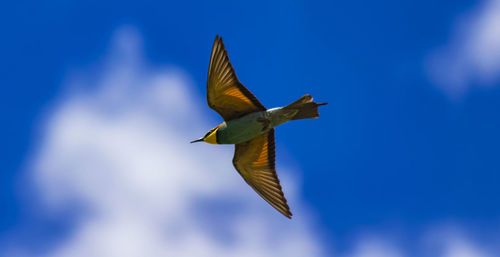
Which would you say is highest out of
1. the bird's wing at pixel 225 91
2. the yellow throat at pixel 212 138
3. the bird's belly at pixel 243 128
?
the bird's wing at pixel 225 91

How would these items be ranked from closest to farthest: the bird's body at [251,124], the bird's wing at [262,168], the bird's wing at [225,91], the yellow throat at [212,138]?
1. the bird's wing at [225,91]
2. the bird's body at [251,124]
3. the yellow throat at [212,138]
4. the bird's wing at [262,168]

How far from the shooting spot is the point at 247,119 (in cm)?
1121

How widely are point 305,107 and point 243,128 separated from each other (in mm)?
1262

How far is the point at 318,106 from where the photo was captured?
11.0m

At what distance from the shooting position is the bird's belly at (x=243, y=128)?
11205 millimetres

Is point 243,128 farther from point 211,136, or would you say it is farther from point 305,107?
point 305,107

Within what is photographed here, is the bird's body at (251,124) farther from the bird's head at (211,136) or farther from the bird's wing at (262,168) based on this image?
the bird's wing at (262,168)

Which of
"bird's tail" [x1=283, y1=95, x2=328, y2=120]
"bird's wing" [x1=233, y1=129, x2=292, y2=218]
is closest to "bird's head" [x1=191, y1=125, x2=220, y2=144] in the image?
"bird's wing" [x1=233, y1=129, x2=292, y2=218]

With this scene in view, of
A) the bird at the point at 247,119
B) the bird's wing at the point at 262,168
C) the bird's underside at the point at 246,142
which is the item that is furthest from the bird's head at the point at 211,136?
the bird's wing at the point at 262,168

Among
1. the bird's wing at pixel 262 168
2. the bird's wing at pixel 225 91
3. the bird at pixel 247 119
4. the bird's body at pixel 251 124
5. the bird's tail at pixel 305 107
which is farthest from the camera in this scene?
the bird's wing at pixel 262 168

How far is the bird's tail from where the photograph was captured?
10.9m

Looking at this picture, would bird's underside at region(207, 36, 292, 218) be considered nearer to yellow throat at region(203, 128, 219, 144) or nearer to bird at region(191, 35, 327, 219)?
bird at region(191, 35, 327, 219)

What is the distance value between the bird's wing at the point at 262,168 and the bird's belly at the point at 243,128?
1.83ft

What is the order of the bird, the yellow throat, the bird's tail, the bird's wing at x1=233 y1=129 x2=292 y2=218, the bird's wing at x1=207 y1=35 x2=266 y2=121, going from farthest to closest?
the bird's wing at x1=233 y1=129 x2=292 y2=218, the yellow throat, the bird's tail, the bird, the bird's wing at x1=207 y1=35 x2=266 y2=121
